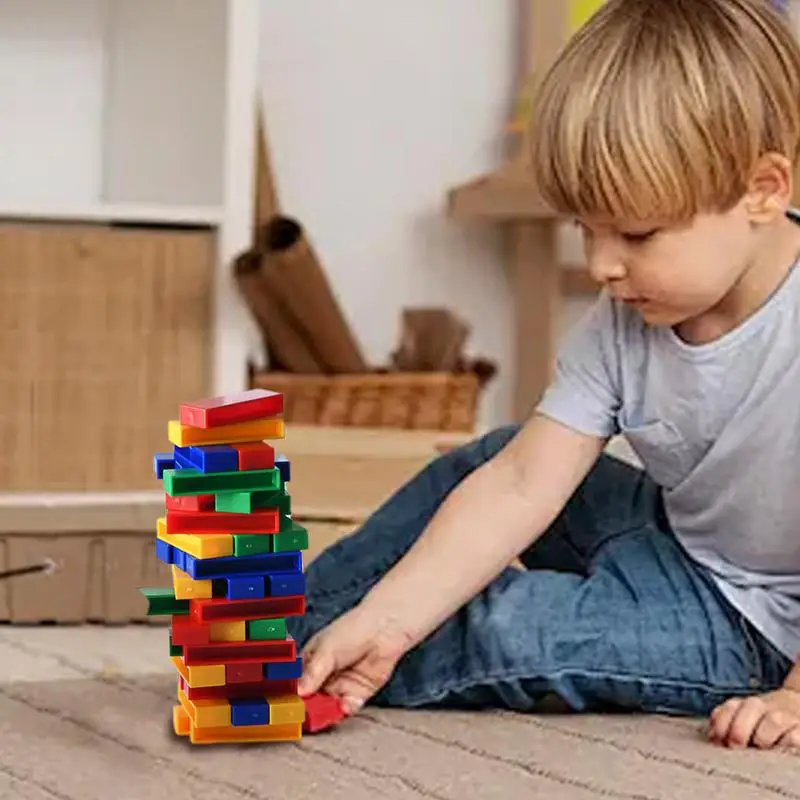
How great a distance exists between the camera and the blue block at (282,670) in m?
0.90

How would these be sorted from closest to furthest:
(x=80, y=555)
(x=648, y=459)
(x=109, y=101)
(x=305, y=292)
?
(x=648, y=459) → (x=80, y=555) → (x=305, y=292) → (x=109, y=101)

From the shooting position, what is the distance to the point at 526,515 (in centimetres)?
104

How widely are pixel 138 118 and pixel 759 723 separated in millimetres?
974

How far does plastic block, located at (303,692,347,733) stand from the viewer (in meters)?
0.93

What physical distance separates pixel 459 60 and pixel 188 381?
67cm

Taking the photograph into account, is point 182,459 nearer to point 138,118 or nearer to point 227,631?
point 227,631

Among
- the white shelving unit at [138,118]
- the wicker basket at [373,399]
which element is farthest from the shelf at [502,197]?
the white shelving unit at [138,118]

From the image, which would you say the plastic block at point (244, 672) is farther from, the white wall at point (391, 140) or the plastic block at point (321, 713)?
the white wall at point (391, 140)

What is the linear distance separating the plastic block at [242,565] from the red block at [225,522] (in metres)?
0.01

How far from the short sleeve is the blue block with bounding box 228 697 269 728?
0.95ft

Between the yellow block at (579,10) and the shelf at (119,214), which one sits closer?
the shelf at (119,214)

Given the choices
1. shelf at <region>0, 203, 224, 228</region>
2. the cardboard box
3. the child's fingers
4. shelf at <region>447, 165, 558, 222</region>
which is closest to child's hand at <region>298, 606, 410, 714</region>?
the child's fingers

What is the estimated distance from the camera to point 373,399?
1.62m

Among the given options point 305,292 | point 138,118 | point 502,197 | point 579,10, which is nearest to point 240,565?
point 305,292
